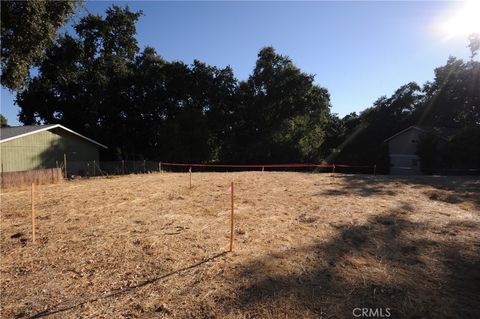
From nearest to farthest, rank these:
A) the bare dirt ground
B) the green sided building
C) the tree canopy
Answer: the bare dirt ground < the green sided building < the tree canopy

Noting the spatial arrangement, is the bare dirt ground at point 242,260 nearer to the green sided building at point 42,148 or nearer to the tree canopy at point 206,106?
the green sided building at point 42,148

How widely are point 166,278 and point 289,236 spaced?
3.03m

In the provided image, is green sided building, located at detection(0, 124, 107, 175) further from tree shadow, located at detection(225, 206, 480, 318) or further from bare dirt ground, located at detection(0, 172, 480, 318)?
tree shadow, located at detection(225, 206, 480, 318)

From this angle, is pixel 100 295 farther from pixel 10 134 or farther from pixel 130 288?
pixel 10 134

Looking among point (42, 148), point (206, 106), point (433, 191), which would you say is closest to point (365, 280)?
point (433, 191)

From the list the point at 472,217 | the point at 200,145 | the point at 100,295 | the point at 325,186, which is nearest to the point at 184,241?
the point at 100,295

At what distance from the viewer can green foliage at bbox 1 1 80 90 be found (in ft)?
40.7

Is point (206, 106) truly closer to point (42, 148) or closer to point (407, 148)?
point (42, 148)

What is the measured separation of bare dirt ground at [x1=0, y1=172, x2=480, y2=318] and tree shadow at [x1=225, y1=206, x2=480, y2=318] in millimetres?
20

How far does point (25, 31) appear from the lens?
12977 mm

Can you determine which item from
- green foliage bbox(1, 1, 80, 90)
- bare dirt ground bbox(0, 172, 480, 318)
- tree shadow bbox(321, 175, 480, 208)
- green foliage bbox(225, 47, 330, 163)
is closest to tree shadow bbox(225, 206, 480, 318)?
bare dirt ground bbox(0, 172, 480, 318)

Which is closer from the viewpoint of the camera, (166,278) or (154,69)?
(166,278)

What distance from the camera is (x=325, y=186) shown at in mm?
15281

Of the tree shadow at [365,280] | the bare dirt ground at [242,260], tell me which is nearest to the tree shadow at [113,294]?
the bare dirt ground at [242,260]
